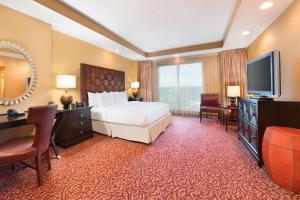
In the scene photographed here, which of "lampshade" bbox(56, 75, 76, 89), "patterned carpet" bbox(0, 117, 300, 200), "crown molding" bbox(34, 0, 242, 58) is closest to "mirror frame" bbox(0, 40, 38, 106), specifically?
"lampshade" bbox(56, 75, 76, 89)

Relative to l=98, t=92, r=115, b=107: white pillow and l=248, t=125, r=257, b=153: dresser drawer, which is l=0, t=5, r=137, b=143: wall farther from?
l=248, t=125, r=257, b=153: dresser drawer

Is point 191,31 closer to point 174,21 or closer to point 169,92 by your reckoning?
point 174,21

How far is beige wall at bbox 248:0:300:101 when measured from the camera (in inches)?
86.7

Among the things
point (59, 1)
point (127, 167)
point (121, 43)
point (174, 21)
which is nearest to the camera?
point (127, 167)

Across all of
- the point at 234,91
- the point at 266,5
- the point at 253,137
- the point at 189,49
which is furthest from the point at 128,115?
the point at 189,49

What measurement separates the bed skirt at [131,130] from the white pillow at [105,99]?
21.3 inches

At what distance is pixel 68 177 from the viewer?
189 cm

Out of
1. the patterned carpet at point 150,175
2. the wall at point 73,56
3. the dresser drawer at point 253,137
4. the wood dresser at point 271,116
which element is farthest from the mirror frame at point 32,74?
the dresser drawer at point 253,137

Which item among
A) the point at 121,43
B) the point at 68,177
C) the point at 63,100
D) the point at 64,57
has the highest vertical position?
the point at 121,43

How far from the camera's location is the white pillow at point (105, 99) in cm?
388

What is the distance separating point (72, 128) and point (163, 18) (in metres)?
3.18

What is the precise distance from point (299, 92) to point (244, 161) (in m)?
1.40

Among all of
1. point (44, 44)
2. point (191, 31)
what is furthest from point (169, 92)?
point (44, 44)

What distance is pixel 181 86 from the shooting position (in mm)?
6047
